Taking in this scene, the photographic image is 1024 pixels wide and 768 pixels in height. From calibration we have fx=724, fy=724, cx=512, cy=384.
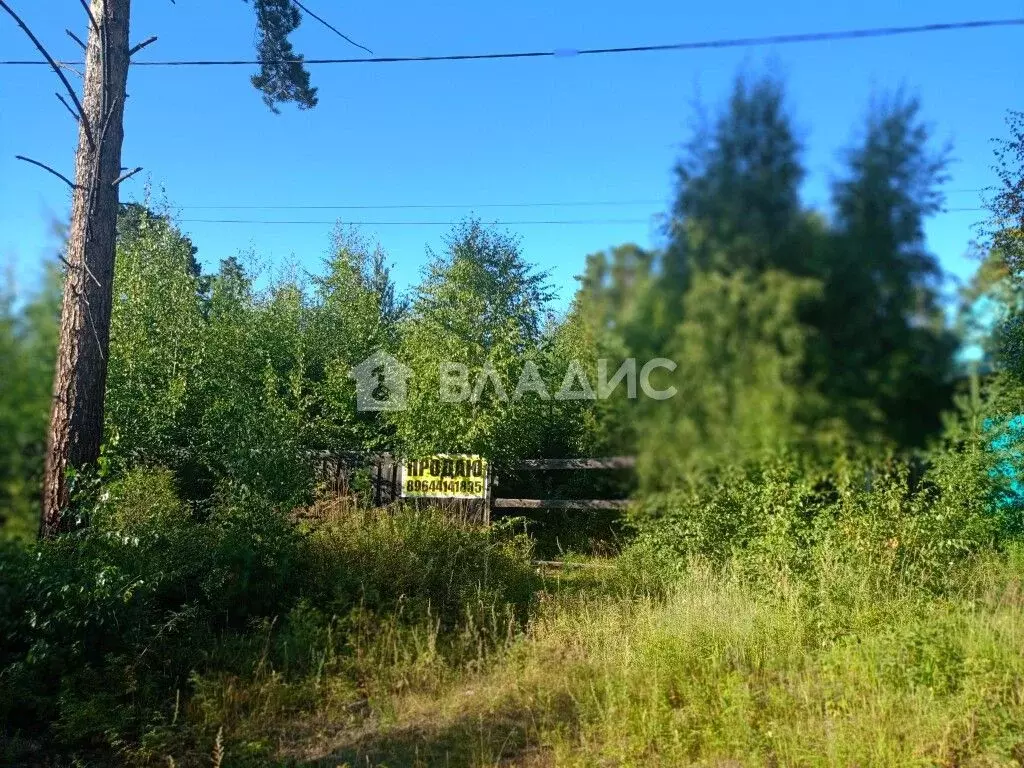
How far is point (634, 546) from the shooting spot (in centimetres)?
510

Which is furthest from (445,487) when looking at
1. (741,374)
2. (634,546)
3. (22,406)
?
(741,374)

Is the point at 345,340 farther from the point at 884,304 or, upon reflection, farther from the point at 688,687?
the point at 884,304

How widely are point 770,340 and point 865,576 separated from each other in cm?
437

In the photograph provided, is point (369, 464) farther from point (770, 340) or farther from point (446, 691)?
point (770, 340)

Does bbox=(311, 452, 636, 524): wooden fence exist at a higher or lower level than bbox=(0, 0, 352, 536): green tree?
lower

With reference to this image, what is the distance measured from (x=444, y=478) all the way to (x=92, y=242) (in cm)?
349

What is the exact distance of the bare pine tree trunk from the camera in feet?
15.1

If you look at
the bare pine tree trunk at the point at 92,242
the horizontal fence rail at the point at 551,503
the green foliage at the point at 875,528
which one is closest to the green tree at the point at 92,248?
the bare pine tree trunk at the point at 92,242

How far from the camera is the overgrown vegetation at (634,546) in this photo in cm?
137

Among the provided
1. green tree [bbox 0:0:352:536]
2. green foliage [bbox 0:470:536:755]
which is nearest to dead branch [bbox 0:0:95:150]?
green tree [bbox 0:0:352:536]

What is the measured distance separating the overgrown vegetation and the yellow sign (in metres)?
0.25

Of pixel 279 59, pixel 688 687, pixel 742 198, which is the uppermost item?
pixel 279 59

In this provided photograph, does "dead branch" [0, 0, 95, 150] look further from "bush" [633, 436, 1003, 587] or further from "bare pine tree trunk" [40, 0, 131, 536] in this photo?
"bush" [633, 436, 1003, 587]

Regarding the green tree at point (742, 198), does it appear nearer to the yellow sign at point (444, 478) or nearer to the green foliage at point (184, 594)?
the green foliage at point (184, 594)
